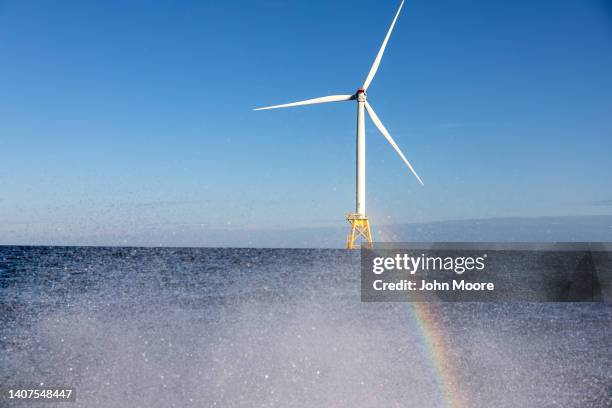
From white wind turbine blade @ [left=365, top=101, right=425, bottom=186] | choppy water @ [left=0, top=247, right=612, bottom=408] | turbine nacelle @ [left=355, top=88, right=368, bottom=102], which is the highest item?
turbine nacelle @ [left=355, top=88, right=368, bottom=102]

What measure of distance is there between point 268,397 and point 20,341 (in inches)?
341

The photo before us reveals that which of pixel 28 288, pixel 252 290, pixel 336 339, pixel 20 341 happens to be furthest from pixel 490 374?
pixel 28 288

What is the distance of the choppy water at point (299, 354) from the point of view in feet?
35.1

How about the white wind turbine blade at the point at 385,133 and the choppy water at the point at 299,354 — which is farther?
the white wind turbine blade at the point at 385,133

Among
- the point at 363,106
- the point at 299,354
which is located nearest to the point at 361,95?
the point at 363,106

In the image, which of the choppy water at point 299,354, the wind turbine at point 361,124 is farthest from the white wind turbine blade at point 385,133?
the choppy water at point 299,354

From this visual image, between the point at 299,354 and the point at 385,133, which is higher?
the point at 385,133

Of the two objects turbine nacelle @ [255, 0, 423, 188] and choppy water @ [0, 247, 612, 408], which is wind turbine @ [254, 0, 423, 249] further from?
choppy water @ [0, 247, 612, 408]

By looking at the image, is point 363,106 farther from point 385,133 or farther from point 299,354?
point 299,354

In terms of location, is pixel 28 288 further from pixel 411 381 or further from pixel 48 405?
pixel 411 381

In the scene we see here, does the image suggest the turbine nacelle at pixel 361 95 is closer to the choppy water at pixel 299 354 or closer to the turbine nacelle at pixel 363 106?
the turbine nacelle at pixel 363 106

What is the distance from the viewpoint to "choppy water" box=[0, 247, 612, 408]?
1069cm

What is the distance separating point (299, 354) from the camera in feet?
46.7

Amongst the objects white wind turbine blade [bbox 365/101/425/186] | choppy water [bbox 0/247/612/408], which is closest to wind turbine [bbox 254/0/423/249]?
white wind turbine blade [bbox 365/101/425/186]
